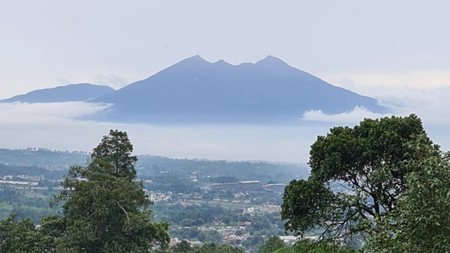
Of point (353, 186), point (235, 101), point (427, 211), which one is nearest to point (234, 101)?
point (235, 101)

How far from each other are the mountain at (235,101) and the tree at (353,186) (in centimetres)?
Result: 14330

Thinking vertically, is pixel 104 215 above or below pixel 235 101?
below

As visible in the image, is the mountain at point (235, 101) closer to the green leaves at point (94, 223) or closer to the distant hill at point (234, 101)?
the distant hill at point (234, 101)

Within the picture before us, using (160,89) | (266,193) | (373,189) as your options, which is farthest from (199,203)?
(160,89)

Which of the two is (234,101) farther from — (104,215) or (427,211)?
(427,211)

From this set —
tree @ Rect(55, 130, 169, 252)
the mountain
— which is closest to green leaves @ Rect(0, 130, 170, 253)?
tree @ Rect(55, 130, 169, 252)

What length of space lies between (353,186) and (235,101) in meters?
172

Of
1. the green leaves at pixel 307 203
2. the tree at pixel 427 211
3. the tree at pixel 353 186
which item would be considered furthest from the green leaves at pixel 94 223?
the tree at pixel 427 211

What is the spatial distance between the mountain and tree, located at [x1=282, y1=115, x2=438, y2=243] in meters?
143

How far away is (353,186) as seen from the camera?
955 centimetres

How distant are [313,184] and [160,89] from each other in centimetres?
Answer: 19188

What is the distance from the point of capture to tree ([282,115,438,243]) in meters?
9.11

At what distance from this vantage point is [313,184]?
30.1 ft

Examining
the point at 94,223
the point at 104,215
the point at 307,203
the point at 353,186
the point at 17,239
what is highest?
the point at 353,186
